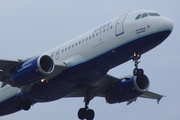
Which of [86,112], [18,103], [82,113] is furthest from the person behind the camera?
[82,113]

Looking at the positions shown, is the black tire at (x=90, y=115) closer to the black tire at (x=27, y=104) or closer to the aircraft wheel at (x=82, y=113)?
the aircraft wheel at (x=82, y=113)

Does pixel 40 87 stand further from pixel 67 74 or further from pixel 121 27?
pixel 121 27

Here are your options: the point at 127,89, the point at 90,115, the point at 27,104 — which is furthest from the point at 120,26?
the point at 90,115

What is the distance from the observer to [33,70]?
2958cm

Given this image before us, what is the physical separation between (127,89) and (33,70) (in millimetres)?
9474

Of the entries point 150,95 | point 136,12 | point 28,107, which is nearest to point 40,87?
point 28,107

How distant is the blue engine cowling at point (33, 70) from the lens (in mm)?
29516

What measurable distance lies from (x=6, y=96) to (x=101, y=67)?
8996mm

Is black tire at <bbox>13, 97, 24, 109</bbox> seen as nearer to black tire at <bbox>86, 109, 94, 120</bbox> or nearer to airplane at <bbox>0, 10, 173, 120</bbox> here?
airplane at <bbox>0, 10, 173, 120</bbox>

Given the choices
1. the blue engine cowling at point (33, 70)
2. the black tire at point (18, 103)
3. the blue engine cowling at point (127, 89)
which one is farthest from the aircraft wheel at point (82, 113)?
the blue engine cowling at point (33, 70)

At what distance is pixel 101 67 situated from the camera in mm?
30484

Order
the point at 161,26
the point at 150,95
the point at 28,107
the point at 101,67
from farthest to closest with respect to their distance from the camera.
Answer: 1. the point at 150,95
2. the point at 28,107
3. the point at 101,67
4. the point at 161,26

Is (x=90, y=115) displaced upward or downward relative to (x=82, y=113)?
downward

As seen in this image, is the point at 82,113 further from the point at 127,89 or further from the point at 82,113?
the point at 127,89
